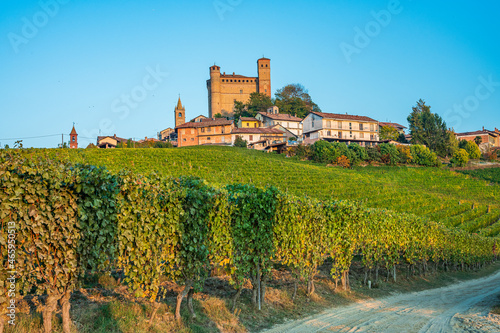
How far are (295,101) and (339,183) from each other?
2760 inches

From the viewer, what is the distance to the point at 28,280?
6.30m

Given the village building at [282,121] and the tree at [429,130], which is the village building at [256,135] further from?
the tree at [429,130]

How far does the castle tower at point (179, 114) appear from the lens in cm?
12288

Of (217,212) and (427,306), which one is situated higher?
(217,212)

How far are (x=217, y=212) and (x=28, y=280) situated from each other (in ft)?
14.8

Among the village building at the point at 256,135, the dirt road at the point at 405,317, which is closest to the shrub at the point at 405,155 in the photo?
the village building at the point at 256,135

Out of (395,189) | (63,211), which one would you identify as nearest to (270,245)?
(63,211)

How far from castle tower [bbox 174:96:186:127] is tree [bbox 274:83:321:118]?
32.9 metres

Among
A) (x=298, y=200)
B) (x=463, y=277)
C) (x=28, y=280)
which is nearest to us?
(x=28, y=280)

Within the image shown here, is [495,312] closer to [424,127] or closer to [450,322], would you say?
[450,322]

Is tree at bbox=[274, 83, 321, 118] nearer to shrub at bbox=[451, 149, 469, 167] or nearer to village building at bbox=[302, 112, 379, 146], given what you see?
village building at bbox=[302, 112, 379, 146]

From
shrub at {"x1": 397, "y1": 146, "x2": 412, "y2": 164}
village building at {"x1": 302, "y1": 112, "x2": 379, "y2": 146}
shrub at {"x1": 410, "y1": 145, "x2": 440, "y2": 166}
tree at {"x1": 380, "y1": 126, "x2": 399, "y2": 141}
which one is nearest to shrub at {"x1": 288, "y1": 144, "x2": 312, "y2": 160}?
village building at {"x1": 302, "y1": 112, "x2": 379, "y2": 146}

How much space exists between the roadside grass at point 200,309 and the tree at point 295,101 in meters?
98.0

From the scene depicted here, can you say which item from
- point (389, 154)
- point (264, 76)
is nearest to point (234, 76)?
point (264, 76)
